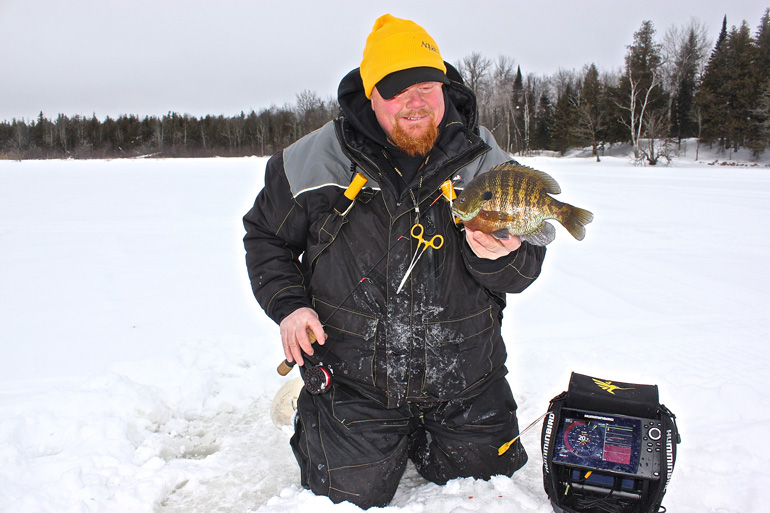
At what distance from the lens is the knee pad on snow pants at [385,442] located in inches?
95.4

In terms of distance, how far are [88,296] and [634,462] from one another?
4.89 m

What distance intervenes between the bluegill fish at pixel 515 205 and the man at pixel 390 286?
282 millimetres

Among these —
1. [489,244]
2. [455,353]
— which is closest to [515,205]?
[489,244]

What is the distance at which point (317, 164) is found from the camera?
254cm

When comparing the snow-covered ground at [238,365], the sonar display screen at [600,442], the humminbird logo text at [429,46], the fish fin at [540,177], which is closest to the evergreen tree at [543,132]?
the snow-covered ground at [238,365]

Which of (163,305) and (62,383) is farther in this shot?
(163,305)

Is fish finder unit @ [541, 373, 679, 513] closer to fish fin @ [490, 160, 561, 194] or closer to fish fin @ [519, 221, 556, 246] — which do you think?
fish fin @ [519, 221, 556, 246]

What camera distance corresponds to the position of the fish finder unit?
1996mm

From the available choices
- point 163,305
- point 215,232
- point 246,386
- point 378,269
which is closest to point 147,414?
point 246,386

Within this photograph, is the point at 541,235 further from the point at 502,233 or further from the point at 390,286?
the point at 390,286

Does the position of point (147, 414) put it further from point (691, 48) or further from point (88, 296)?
point (691, 48)

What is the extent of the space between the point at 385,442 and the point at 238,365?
146 centimetres

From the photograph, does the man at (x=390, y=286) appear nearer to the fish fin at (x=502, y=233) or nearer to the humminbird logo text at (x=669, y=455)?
the fish fin at (x=502, y=233)

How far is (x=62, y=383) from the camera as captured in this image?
10.5 feet
